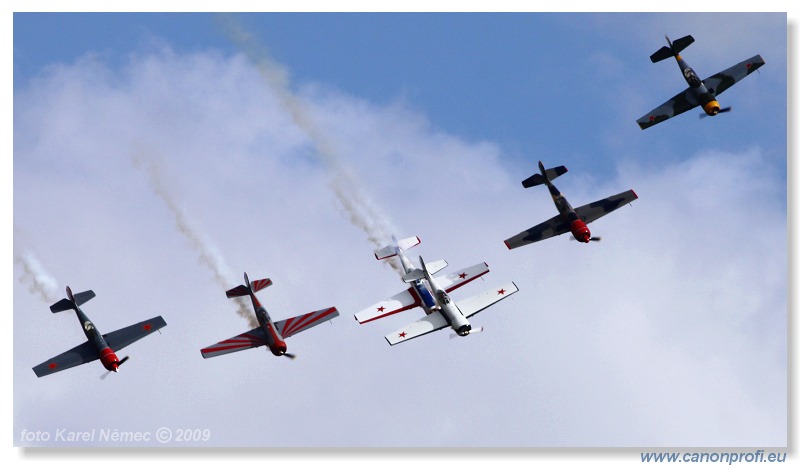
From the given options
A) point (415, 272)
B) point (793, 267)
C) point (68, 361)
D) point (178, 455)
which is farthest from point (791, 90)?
point (68, 361)

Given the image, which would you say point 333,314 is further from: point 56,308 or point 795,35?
point 795,35

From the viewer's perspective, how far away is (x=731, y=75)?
84938 millimetres

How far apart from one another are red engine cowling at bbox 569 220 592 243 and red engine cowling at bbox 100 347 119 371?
2987cm

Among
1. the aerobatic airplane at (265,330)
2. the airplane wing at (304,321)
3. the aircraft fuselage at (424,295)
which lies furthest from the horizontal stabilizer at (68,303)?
the aircraft fuselage at (424,295)

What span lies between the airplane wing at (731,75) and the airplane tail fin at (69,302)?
42.9 m

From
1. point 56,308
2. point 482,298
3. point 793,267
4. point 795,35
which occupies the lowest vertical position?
point 793,267

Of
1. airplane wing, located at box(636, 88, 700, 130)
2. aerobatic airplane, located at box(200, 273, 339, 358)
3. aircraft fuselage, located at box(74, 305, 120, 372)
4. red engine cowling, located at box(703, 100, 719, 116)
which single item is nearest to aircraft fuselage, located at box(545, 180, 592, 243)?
airplane wing, located at box(636, 88, 700, 130)

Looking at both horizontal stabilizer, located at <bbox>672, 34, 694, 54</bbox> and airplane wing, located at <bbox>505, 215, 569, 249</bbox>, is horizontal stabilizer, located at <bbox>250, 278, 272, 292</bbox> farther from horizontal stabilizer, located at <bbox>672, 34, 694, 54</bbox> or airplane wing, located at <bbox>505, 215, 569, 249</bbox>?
horizontal stabilizer, located at <bbox>672, 34, 694, 54</bbox>

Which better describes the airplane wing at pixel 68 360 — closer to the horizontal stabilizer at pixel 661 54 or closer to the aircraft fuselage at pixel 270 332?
the aircraft fuselage at pixel 270 332

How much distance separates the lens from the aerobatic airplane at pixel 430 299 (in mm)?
76625

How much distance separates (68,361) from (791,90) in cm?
4579

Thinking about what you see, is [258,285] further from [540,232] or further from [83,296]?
[540,232]

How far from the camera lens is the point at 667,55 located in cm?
8462

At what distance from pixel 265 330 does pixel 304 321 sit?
2.52 metres
